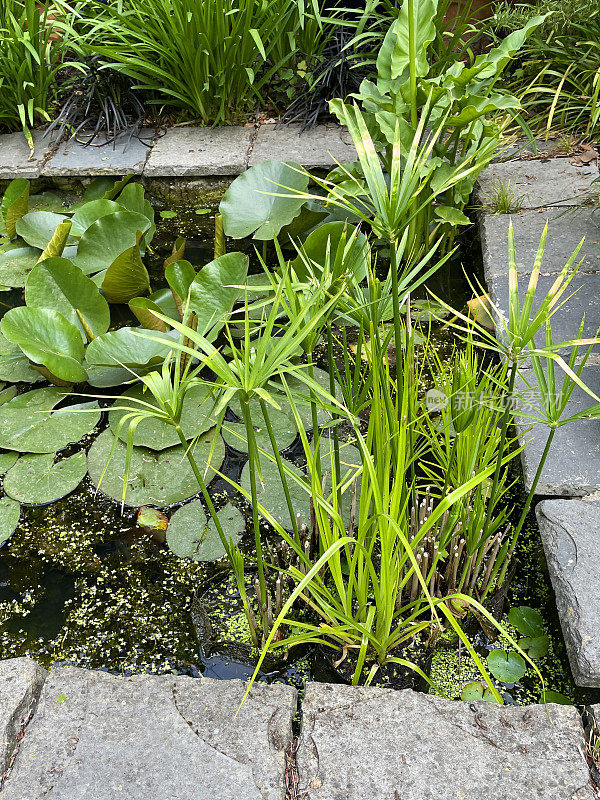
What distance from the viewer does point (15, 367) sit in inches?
83.1

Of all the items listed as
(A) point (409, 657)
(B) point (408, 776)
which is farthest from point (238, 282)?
(B) point (408, 776)

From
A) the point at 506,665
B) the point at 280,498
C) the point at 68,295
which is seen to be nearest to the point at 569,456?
the point at 506,665

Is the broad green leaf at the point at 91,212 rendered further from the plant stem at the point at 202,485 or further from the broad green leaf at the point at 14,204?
the plant stem at the point at 202,485

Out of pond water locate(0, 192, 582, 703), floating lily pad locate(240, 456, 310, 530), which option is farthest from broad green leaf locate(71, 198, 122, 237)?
floating lily pad locate(240, 456, 310, 530)

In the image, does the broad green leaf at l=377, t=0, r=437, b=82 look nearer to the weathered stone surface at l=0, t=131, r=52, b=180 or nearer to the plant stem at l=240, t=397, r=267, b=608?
the plant stem at l=240, t=397, r=267, b=608

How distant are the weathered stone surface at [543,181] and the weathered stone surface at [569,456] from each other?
0.99 m

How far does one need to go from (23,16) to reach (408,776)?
3309mm

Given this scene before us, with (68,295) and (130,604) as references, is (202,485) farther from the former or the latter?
(68,295)

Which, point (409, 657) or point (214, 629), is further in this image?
point (214, 629)

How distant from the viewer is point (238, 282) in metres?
2.07

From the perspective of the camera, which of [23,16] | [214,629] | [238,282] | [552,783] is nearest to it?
[552,783]

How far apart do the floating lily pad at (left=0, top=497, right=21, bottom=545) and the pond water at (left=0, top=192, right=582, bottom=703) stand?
0.11 feet

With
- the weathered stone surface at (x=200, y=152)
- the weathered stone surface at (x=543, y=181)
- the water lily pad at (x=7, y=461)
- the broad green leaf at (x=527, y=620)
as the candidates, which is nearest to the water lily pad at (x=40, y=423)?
the water lily pad at (x=7, y=461)

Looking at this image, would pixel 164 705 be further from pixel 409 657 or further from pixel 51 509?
pixel 51 509
